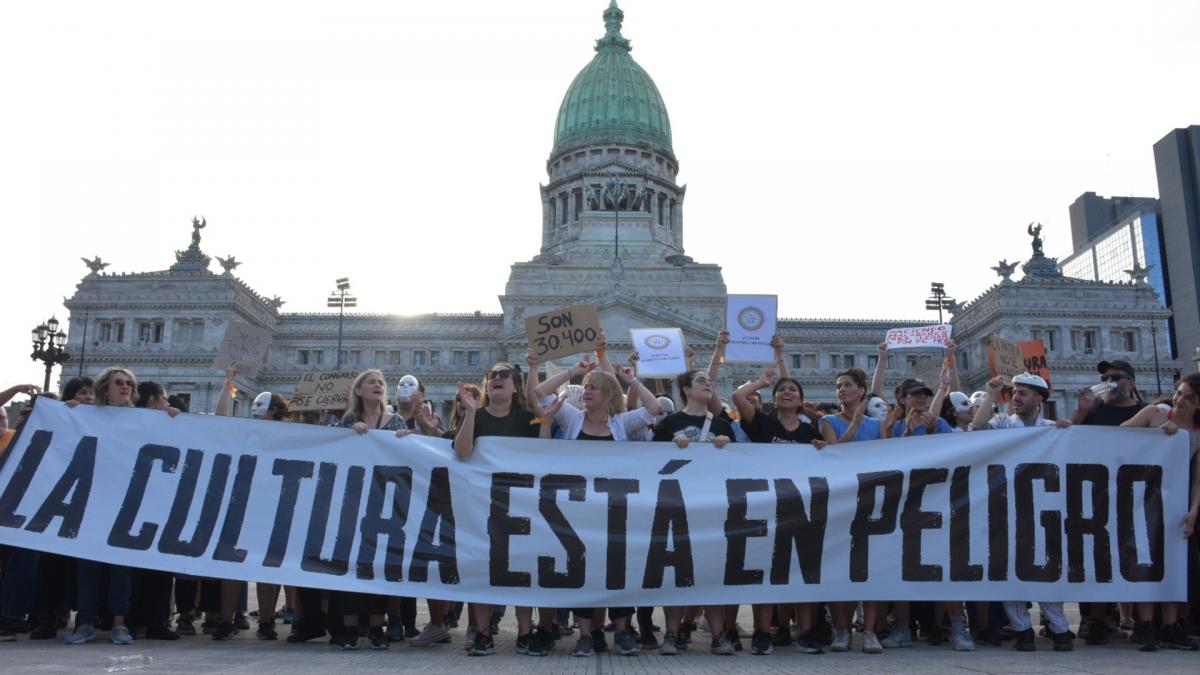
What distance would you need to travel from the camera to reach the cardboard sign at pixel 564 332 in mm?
11453

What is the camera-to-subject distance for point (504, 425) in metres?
9.78

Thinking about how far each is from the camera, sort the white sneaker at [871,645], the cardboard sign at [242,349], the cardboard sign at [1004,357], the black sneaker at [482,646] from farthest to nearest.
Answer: the cardboard sign at [242,349], the cardboard sign at [1004,357], the white sneaker at [871,645], the black sneaker at [482,646]

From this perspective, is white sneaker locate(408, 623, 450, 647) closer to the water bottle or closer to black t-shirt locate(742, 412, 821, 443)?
the water bottle

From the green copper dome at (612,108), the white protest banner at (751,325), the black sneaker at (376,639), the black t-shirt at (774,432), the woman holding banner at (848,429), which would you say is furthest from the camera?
the green copper dome at (612,108)

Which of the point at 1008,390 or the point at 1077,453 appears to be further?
the point at 1008,390

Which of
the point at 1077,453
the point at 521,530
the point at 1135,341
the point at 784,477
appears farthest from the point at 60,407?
the point at 1135,341

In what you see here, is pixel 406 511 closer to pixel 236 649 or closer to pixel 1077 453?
pixel 236 649

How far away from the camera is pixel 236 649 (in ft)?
29.0

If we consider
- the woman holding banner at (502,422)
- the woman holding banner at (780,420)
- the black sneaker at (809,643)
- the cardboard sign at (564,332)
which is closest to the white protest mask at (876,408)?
the woman holding banner at (780,420)

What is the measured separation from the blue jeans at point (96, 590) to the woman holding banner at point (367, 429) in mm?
2002

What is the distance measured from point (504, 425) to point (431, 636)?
2.22m

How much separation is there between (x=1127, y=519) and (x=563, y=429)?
598 cm

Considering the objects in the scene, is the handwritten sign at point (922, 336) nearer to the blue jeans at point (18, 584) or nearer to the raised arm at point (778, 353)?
the raised arm at point (778, 353)

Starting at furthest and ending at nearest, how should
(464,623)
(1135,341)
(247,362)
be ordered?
(1135,341), (247,362), (464,623)
